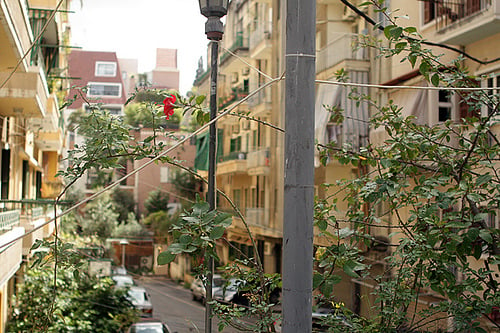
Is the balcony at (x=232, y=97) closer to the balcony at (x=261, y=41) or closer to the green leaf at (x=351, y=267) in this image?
the balcony at (x=261, y=41)

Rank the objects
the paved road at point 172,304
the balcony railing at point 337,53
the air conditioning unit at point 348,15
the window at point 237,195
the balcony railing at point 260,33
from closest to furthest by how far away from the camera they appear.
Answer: the balcony railing at point 337,53, the paved road at point 172,304, the air conditioning unit at point 348,15, the balcony railing at point 260,33, the window at point 237,195

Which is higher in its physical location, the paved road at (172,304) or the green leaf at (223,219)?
the green leaf at (223,219)

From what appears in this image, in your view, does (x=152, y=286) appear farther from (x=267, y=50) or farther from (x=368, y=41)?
(x=368, y=41)

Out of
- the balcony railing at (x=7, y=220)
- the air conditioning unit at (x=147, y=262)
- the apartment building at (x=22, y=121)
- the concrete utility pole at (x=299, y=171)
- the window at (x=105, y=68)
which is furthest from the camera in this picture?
the window at (x=105, y=68)

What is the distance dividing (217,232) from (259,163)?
23.9 m

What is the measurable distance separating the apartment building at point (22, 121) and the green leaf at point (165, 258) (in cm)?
66

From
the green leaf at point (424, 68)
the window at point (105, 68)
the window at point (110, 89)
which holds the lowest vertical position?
the green leaf at point (424, 68)

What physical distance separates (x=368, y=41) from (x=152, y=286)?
31.2 meters

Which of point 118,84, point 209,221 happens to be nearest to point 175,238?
point 209,221

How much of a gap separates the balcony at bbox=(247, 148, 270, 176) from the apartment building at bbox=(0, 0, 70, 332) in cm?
777

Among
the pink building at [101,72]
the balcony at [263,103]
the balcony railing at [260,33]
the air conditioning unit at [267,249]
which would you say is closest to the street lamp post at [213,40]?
the balcony at [263,103]

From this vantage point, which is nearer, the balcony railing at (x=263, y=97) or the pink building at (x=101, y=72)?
the balcony railing at (x=263, y=97)

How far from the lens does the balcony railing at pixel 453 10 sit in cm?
1435

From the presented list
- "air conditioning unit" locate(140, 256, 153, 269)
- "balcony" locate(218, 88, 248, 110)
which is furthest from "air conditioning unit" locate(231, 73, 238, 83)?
"air conditioning unit" locate(140, 256, 153, 269)
